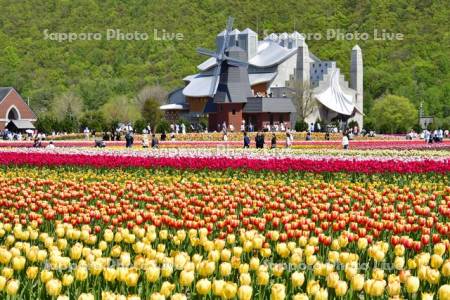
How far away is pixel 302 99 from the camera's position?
85.2m

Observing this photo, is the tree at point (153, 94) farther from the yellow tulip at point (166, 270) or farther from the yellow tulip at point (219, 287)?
the yellow tulip at point (219, 287)

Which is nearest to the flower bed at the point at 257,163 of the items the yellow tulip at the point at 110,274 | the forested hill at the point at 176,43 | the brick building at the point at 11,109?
the yellow tulip at the point at 110,274

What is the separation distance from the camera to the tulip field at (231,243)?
206 inches

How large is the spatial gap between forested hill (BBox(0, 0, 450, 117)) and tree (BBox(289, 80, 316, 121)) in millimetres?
22369

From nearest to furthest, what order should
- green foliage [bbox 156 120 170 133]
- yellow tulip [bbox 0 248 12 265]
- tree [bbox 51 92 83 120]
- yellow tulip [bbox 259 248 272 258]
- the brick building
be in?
yellow tulip [bbox 0 248 12 265], yellow tulip [bbox 259 248 272 258], green foliage [bbox 156 120 170 133], the brick building, tree [bbox 51 92 83 120]

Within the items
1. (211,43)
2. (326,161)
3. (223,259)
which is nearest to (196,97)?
(211,43)

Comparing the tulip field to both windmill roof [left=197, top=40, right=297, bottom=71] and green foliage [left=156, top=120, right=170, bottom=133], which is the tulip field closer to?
green foliage [left=156, top=120, right=170, bottom=133]

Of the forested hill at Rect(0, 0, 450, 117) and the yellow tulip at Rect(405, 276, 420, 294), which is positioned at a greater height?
the forested hill at Rect(0, 0, 450, 117)

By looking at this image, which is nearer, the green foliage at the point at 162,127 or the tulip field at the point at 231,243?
the tulip field at the point at 231,243

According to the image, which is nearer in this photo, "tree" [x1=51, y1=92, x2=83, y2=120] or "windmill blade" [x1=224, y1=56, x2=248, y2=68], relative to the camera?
"windmill blade" [x1=224, y1=56, x2=248, y2=68]

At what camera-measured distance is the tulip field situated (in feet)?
17.2

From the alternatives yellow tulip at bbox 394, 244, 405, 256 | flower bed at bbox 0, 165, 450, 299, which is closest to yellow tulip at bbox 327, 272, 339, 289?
flower bed at bbox 0, 165, 450, 299

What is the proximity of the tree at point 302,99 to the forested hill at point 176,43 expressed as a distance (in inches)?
881

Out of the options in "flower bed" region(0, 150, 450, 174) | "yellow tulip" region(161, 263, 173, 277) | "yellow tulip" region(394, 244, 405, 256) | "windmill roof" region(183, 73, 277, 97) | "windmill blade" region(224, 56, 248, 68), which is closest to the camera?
"yellow tulip" region(161, 263, 173, 277)
